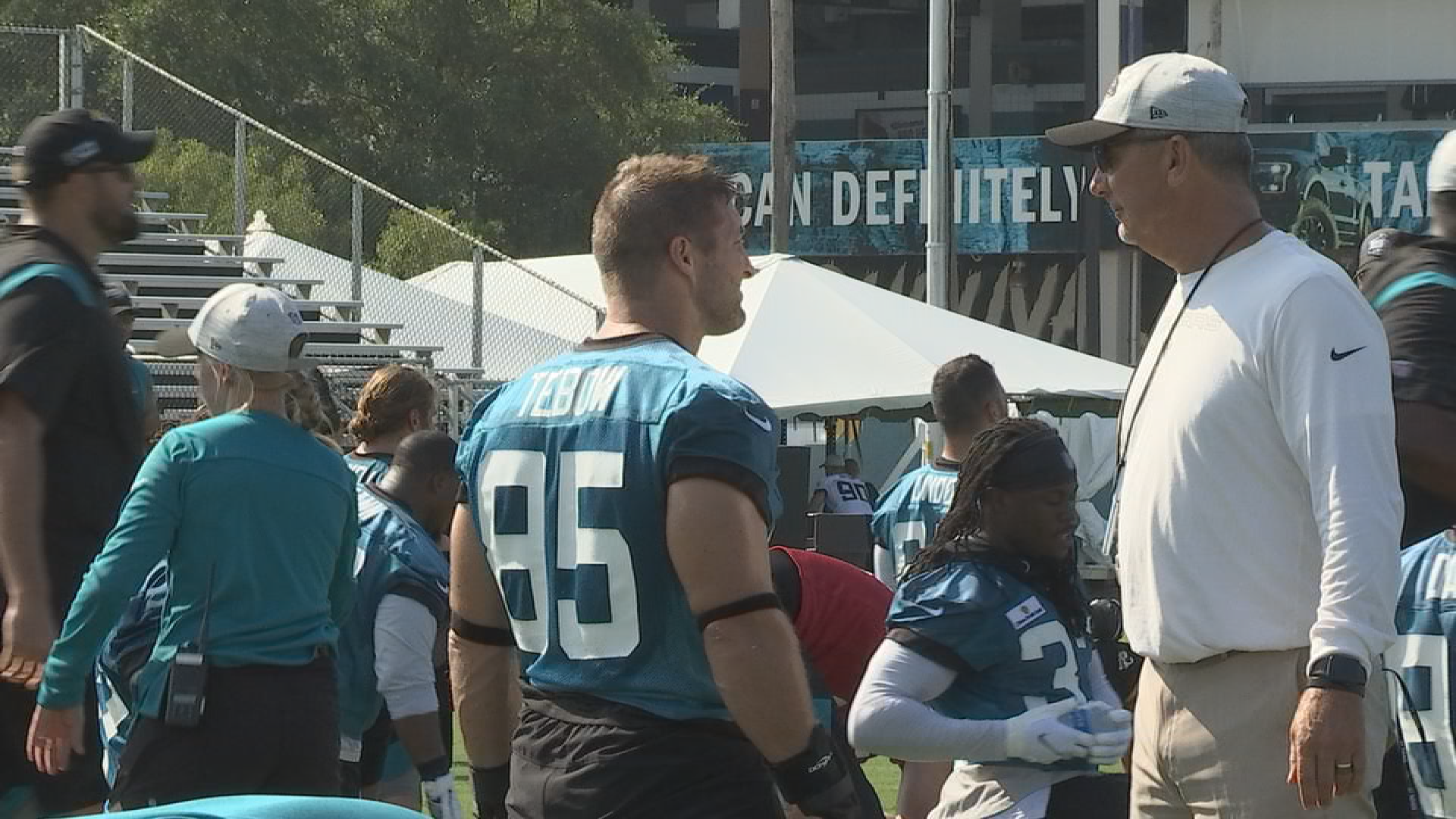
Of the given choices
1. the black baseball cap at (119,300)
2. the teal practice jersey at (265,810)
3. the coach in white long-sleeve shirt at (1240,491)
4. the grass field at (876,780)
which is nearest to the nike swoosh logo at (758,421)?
the coach in white long-sleeve shirt at (1240,491)

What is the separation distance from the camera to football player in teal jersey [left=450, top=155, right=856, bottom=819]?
11.3 feet

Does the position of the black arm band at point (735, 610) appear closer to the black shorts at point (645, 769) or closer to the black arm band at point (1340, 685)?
the black shorts at point (645, 769)

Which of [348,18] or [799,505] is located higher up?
[348,18]

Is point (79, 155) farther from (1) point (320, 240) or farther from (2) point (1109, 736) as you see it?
(1) point (320, 240)

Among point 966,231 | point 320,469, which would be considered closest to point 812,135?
point 966,231

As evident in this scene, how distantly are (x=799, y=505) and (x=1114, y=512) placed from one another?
1206 centimetres

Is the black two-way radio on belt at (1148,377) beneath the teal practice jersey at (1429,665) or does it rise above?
above

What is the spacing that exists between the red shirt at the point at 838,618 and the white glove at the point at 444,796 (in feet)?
5.05

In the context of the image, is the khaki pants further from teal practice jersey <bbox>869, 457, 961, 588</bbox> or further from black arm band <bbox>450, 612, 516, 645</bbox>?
teal practice jersey <bbox>869, 457, 961, 588</bbox>

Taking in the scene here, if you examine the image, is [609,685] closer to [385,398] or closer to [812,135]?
[385,398]

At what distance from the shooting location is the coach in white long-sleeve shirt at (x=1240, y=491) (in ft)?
11.3

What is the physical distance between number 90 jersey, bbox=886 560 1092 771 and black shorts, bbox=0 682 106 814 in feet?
6.12

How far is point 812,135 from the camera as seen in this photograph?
1823 inches

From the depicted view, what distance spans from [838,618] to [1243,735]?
1066mm
